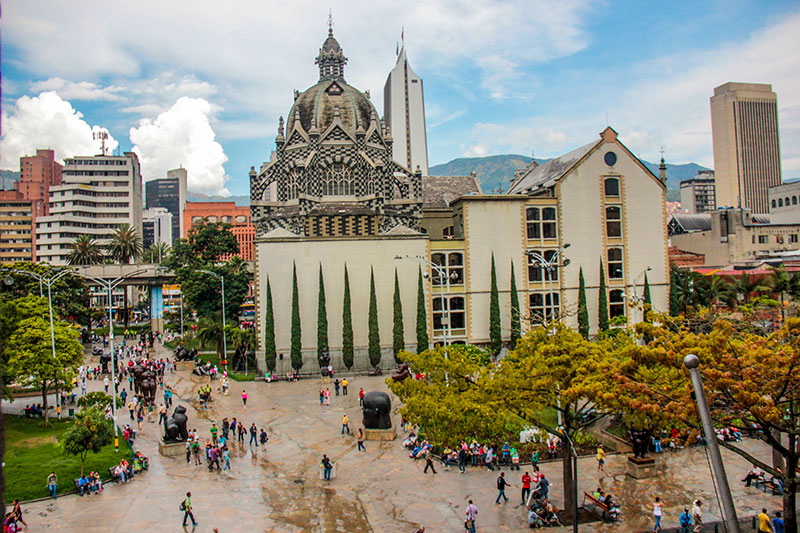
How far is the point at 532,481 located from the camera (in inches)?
1093

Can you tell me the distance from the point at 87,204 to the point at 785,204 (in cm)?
15411

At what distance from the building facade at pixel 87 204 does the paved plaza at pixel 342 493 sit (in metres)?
109

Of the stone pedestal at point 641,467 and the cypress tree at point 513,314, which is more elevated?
the cypress tree at point 513,314

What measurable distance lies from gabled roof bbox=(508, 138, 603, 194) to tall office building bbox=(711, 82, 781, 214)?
146279 mm

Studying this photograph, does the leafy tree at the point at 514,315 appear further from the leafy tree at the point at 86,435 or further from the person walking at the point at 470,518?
the leafy tree at the point at 86,435

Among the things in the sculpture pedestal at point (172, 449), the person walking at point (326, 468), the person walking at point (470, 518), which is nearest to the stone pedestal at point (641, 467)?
the person walking at point (470, 518)

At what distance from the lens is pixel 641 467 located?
3033 cm

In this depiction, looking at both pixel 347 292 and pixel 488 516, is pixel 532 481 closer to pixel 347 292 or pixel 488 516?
pixel 488 516

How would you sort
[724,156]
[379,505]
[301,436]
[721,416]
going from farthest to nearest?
[724,156] < [301,436] < [379,505] < [721,416]

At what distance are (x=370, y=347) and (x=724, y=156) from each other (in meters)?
183

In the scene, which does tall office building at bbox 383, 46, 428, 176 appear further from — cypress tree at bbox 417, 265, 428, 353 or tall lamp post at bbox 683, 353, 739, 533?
tall lamp post at bbox 683, 353, 739, 533

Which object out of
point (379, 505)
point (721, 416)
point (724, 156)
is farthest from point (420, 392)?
point (724, 156)

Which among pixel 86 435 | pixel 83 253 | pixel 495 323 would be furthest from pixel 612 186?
pixel 83 253

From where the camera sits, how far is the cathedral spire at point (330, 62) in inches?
3054
